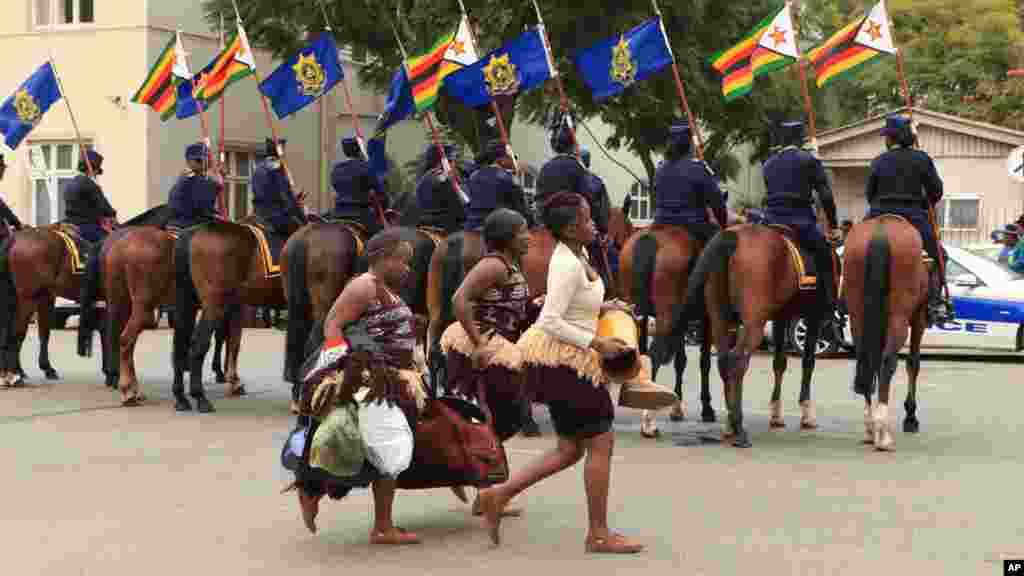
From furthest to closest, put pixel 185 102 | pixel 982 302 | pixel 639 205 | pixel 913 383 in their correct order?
pixel 639 205 < pixel 982 302 < pixel 185 102 < pixel 913 383

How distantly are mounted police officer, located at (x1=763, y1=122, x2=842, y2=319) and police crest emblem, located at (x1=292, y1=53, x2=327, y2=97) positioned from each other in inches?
211

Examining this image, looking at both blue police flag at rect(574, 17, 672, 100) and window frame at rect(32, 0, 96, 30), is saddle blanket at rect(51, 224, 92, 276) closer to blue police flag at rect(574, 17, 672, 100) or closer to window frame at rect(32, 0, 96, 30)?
blue police flag at rect(574, 17, 672, 100)

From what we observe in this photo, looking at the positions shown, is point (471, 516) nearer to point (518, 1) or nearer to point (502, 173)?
point (502, 173)

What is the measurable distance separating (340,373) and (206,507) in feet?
5.73

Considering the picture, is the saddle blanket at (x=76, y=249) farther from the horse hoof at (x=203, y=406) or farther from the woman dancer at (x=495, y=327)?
the woman dancer at (x=495, y=327)

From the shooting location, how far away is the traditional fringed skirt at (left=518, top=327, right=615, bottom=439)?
25.8 ft

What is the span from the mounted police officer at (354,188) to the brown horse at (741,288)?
10.7ft

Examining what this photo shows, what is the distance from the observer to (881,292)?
1248 cm

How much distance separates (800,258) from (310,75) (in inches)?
238

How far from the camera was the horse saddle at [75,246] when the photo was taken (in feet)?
55.8

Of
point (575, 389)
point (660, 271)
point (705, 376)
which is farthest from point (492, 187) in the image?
point (575, 389)

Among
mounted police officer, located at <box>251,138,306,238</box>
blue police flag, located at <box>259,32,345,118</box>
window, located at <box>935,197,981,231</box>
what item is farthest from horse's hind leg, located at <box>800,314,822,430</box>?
window, located at <box>935,197,981,231</box>

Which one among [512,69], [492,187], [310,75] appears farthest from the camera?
[310,75]

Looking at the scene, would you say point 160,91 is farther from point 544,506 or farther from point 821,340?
point 544,506
